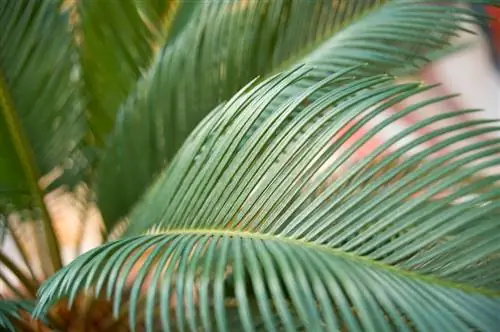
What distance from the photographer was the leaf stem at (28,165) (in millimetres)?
847

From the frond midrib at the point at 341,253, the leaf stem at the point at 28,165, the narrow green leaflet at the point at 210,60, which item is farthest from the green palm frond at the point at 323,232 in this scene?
the leaf stem at the point at 28,165

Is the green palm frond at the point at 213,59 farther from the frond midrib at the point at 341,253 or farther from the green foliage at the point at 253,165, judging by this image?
the frond midrib at the point at 341,253

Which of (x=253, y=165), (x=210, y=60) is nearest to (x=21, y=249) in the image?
(x=210, y=60)

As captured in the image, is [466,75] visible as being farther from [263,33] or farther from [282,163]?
[282,163]

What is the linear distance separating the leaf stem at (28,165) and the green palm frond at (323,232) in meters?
0.32

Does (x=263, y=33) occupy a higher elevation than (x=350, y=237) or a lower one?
higher

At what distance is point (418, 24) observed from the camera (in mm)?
708

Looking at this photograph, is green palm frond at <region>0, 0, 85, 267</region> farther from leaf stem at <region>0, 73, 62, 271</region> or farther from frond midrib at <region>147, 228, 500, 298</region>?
frond midrib at <region>147, 228, 500, 298</region>

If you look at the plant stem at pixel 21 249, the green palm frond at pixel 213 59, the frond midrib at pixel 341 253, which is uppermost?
the green palm frond at pixel 213 59

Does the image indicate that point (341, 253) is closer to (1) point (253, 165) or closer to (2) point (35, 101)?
(1) point (253, 165)

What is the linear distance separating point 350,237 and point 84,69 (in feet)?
1.75

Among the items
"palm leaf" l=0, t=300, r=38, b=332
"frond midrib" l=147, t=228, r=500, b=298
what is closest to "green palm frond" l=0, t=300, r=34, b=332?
"palm leaf" l=0, t=300, r=38, b=332

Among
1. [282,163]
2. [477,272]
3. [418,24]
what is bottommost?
[477,272]

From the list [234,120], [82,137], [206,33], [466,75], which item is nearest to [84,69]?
[82,137]
